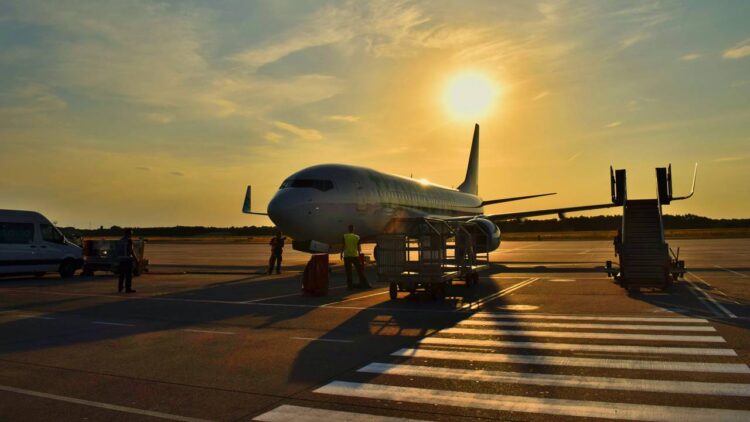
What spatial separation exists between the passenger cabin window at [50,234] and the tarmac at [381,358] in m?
9.80

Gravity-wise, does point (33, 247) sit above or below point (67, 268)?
above

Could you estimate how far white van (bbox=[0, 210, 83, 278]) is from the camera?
23.4 meters

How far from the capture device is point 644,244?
1928cm

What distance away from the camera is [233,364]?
27.0 feet

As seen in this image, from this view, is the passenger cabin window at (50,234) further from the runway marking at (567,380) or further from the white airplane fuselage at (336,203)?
the runway marking at (567,380)

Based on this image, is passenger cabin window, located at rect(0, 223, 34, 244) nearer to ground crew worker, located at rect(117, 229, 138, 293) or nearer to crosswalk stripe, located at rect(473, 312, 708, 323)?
ground crew worker, located at rect(117, 229, 138, 293)

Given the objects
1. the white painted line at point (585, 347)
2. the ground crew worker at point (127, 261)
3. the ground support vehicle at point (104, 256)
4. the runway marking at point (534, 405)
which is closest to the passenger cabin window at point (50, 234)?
the ground support vehicle at point (104, 256)

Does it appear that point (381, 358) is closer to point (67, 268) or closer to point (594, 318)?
point (594, 318)

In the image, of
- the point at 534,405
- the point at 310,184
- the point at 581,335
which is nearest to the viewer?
the point at 534,405

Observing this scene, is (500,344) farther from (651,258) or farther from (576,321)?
(651,258)

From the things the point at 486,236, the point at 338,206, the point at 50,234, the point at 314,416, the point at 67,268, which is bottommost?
the point at 314,416

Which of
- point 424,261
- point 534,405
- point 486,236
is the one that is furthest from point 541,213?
point 534,405

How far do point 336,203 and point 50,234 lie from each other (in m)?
12.3

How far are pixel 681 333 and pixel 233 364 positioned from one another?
7.53 m
